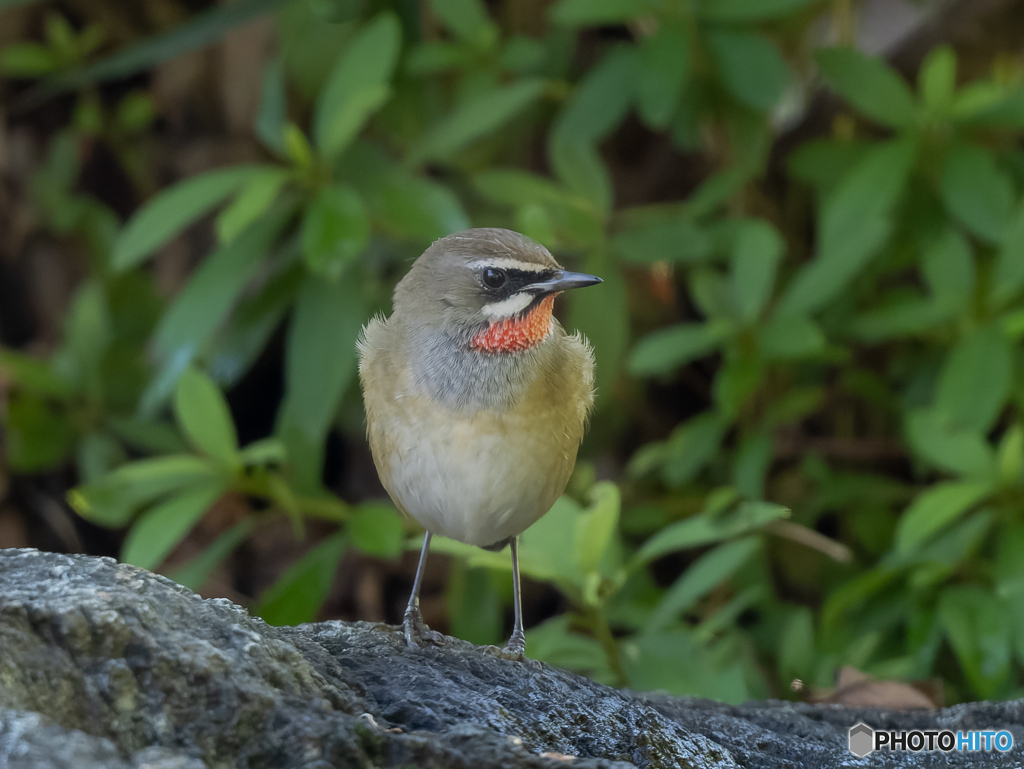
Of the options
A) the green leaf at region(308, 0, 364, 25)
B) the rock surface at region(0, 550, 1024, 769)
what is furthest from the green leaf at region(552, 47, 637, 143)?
the rock surface at region(0, 550, 1024, 769)

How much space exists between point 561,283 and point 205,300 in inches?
70.9

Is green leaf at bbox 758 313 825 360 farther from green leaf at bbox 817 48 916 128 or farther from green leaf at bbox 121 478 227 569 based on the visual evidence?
green leaf at bbox 121 478 227 569

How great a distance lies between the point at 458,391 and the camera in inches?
87.6

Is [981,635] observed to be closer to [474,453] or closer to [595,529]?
[595,529]

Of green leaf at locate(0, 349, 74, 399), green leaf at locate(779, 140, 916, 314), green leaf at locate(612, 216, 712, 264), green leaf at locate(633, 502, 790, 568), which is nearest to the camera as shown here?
green leaf at locate(633, 502, 790, 568)

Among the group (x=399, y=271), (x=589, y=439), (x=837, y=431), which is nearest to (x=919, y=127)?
(x=837, y=431)

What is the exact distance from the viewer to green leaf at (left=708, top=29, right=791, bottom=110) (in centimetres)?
372

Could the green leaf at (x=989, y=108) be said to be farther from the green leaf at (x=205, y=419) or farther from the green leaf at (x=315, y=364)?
the green leaf at (x=205, y=419)

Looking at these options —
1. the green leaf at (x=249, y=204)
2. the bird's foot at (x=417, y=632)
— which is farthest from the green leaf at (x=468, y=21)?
the bird's foot at (x=417, y=632)

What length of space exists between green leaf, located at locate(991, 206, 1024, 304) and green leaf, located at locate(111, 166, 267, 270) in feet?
8.29

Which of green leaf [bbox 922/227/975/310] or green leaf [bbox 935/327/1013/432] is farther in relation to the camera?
green leaf [bbox 922/227/975/310]

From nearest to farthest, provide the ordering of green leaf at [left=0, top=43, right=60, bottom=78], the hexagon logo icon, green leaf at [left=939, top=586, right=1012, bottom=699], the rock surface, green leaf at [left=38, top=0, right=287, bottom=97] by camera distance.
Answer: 1. the rock surface
2. the hexagon logo icon
3. green leaf at [left=939, top=586, right=1012, bottom=699]
4. green leaf at [left=38, top=0, right=287, bottom=97]
5. green leaf at [left=0, top=43, right=60, bottom=78]

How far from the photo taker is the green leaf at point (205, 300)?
351 centimetres

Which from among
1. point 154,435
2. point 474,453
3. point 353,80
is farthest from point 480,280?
point 154,435
